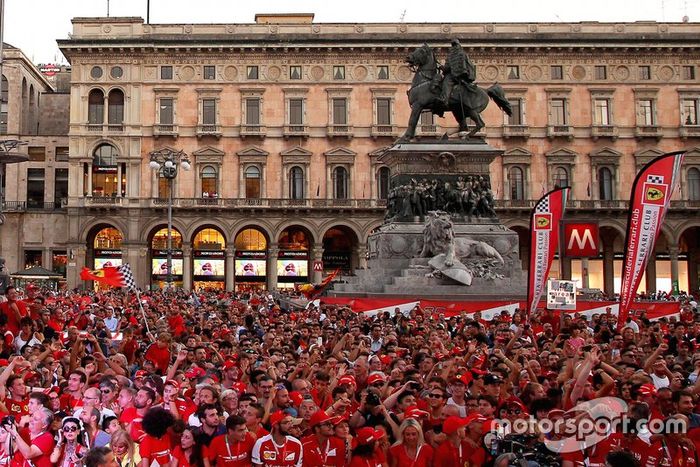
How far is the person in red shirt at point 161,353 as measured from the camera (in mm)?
12953

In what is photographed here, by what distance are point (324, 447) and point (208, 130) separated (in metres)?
52.7

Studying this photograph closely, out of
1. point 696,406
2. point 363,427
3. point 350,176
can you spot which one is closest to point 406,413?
point 363,427

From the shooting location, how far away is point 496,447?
7.41 metres

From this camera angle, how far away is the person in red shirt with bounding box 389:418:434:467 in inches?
286

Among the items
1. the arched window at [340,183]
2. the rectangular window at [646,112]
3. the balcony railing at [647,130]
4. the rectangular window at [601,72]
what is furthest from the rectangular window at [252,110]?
the rectangular window at [646,112]

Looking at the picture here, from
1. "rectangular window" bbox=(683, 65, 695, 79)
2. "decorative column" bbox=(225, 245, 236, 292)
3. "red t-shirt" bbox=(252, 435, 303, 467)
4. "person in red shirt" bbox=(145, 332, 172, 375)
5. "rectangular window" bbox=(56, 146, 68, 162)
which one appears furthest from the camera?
"rectangular window" bbox=(56, 146, 68, 162)

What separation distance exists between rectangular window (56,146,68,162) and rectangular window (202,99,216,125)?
1309 centimetres

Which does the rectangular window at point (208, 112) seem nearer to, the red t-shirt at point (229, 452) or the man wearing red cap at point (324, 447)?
the red t-shirt at point (229, 452)

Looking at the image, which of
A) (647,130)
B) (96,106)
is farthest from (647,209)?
(96,106)

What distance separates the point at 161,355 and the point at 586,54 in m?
52.4

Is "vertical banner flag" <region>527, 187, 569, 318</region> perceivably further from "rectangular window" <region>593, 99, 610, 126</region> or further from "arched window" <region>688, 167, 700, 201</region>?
"arched window" <region>688, 167, 700, 201</region>

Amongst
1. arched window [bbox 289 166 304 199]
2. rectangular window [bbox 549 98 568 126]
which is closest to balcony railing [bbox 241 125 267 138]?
arched window [bbox 289 166 304 199]

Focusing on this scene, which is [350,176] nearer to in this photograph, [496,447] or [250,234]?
[250,234]

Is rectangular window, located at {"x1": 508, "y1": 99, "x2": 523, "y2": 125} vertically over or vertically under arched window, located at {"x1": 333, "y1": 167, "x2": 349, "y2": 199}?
over
